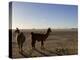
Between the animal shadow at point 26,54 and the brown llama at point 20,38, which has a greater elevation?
the brown llama at point 20,38

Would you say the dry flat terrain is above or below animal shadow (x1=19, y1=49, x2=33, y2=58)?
above

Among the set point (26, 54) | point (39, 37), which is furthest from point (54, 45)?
point (26, 54)

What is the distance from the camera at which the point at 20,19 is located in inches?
80.1

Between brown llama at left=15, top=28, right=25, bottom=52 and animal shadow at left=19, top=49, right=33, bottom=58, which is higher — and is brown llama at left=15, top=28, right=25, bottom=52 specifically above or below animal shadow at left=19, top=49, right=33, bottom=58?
above

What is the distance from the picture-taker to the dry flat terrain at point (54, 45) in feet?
6.70

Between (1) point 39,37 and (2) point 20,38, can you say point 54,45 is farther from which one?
(2) point 20,38

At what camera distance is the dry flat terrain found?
204 centimetres

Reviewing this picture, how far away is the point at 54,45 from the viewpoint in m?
2.16

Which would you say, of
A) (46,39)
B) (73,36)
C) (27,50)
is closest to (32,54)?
(27,50)

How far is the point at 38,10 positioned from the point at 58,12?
0.77 feet

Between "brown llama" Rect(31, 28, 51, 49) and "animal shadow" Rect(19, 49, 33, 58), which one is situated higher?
"brown llama" Rect(31, 28, 51, 49)

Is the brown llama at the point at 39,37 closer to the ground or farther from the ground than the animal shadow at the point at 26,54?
farther from the ground

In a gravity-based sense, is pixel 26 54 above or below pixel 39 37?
below

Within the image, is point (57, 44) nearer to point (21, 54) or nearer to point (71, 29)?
point (71, 29)
